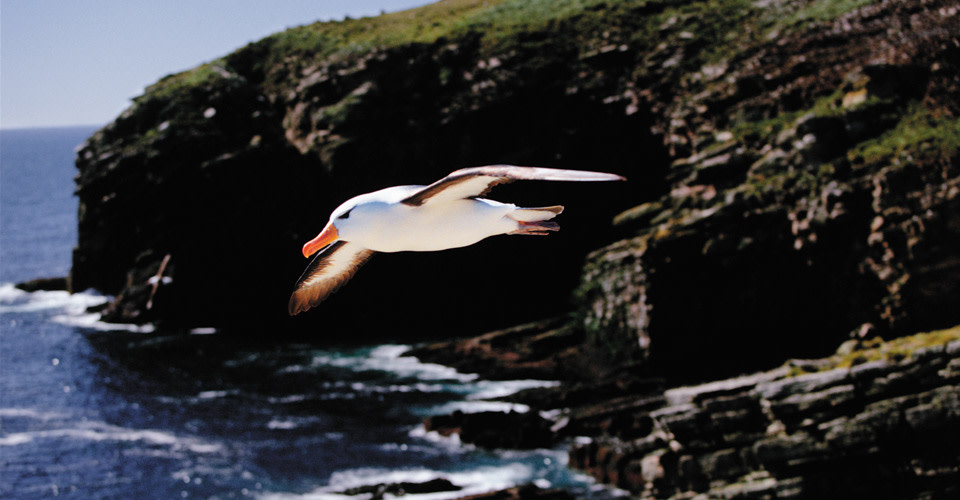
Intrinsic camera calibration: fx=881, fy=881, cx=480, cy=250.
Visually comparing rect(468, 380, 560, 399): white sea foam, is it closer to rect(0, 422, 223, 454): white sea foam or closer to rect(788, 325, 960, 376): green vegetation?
rect(0, 422, 223, 454): white sea foam

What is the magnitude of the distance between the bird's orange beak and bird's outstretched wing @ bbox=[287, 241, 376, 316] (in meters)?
1.45

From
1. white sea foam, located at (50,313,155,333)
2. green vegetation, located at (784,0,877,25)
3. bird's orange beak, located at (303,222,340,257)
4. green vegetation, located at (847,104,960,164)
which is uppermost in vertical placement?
green vegetation, located at (784,0,877,25)

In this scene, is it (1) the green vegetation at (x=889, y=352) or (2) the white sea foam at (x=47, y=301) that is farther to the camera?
(2) the white sea foam at (x=47, y=301)

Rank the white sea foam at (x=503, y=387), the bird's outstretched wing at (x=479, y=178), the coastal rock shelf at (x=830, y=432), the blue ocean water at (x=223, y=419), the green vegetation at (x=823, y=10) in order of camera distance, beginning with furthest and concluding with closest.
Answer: the green vegetation at (x=823, y=10)
the white sea foam at (x=503, y=387)
the blue ocean water at (x=223, y=419)
the coastal rock shelf at (x=830, y=432)
the bird's outstretched wing at (x=479, y=178)

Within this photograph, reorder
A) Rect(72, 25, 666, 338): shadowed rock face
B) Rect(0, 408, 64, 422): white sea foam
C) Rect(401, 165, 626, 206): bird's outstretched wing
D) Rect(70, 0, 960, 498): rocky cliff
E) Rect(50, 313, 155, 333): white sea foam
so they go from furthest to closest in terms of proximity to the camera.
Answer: Rect(50, 313, 155, 333): white sea foam
Rect(72, 25, 666, 338): shadowed rock face
Rect(0, 408, 64, 422): white sea foam
Rect(70, 0, 960, 498): rocky cliff
Rect(401, 165, 626, 206): bird's outstretched wing

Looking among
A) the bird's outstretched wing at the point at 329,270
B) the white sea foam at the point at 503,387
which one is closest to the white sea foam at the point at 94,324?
the white sea foam at the point at 503,387

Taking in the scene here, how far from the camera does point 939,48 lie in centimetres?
2839

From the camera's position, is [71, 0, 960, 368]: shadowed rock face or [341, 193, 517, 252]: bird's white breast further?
[71, 0, 960, 368]: shadowed rock face

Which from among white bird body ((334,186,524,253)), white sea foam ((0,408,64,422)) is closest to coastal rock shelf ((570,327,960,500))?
white bird body ((334,186,524,253))

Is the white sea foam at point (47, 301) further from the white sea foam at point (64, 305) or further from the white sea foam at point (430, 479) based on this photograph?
the white sea foam at point (430, 479)

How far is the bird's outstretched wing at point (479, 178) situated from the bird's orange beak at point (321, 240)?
0.72 m

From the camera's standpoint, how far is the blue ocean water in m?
25.4

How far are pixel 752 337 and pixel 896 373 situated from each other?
7.58 m

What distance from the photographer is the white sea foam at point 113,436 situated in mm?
28688
